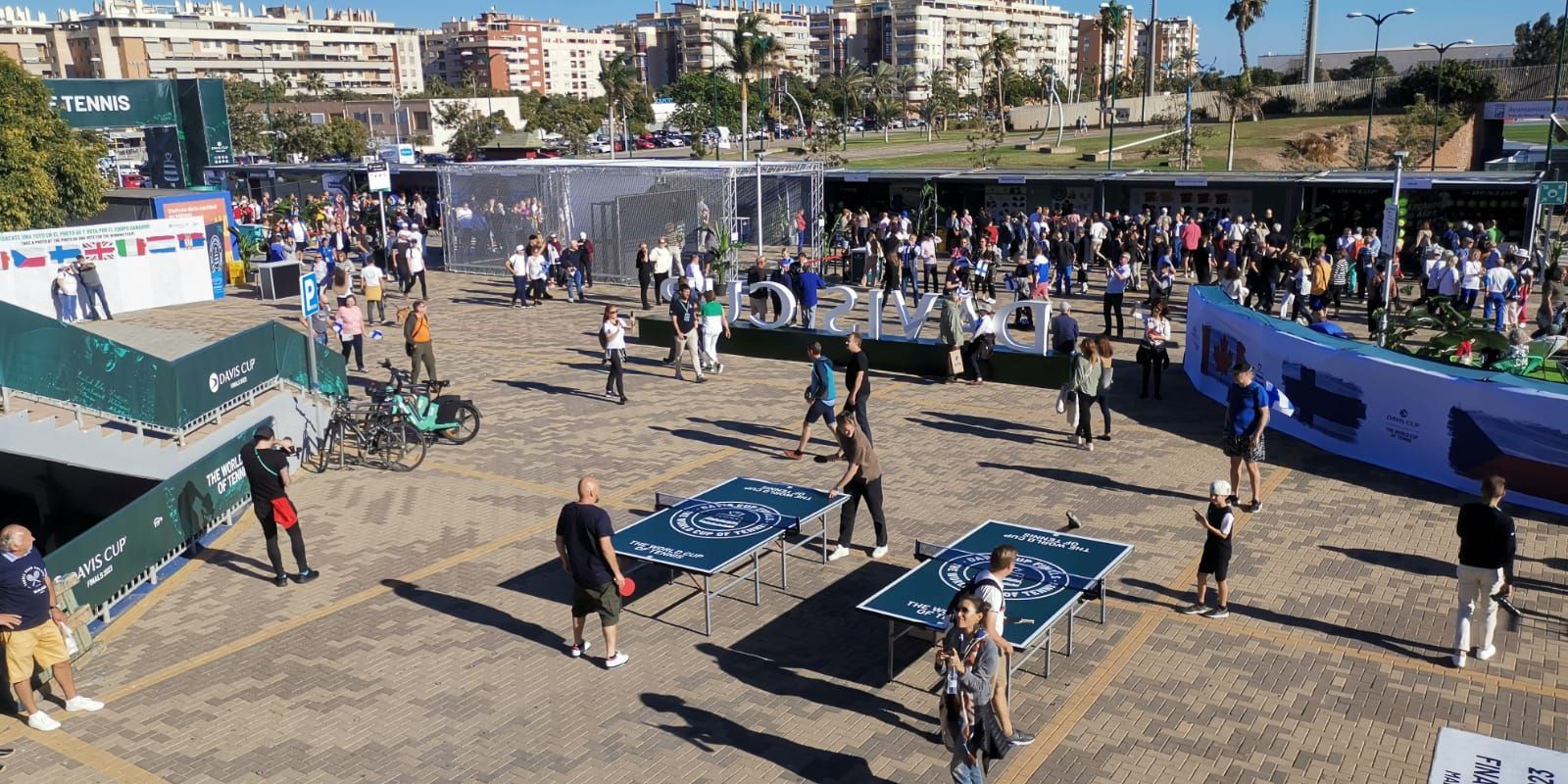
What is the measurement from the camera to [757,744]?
314 inches

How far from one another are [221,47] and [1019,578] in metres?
188

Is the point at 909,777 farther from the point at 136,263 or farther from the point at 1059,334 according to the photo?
the point at 136,263

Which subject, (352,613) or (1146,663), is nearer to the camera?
(1146,663)

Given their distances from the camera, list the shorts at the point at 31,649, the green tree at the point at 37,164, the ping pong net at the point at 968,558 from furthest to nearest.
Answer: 1. the green tree at the point at 37,164
2. the ping pong net at the point at 968,558
3. the shorts at the point at 31,649

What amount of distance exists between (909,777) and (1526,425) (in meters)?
8.74

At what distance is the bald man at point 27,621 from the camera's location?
8055mm

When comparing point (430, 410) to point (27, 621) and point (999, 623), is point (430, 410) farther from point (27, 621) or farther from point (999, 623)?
point (999, 623)

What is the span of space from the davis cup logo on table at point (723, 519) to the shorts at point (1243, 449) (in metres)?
5.06

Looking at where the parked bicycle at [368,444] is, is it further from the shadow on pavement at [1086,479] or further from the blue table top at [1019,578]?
the blue table top at [1019,578]

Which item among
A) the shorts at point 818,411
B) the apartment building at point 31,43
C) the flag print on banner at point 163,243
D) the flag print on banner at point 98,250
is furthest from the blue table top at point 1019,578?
the apartment building at point 31,43

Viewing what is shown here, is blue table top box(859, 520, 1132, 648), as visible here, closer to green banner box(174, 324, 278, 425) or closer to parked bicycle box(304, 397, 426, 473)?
parked bicycle box(304, 397, 426, 473)

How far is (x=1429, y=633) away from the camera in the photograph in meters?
9.51

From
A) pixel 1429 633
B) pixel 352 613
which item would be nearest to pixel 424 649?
pixel 352 613

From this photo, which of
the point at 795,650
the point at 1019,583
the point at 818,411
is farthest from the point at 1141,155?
the point at 795,650
